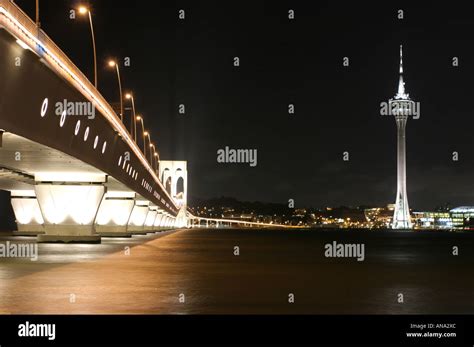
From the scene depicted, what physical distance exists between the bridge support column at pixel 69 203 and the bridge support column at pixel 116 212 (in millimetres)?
24143

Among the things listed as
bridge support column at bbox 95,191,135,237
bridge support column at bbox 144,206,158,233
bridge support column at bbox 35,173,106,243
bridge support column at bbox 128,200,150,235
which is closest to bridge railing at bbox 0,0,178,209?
bridge support column at bbox 35,173,106,243

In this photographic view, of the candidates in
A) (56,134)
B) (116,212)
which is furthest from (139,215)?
(56,134)

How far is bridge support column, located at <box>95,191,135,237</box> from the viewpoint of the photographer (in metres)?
78.6

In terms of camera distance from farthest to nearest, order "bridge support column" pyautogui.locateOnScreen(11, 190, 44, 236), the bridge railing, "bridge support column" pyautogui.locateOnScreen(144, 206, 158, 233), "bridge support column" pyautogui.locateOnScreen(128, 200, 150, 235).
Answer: "bridge support column" pyautogui.locateOnScreen(144, 206, 158, 233)
"bridge support column" pyautogui.locateOnScreen(128, 200, 150, 235)
"bridge support column" pyautogui.locateOnScreen(11, 190, 44, 236)
the bridge railing

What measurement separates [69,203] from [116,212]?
1036 inches

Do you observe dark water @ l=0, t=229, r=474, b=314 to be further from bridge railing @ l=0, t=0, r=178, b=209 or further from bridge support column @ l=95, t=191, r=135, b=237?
bridge support column @ l=95, t=191, r=135, b=237

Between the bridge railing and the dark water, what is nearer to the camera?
the dark water

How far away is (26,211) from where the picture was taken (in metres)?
82.0

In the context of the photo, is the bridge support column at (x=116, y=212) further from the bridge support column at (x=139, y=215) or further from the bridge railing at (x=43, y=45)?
the bridge railing at (x=43, y=45)

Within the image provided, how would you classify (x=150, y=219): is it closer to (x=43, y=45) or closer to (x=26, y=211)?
(x=26, y=211)

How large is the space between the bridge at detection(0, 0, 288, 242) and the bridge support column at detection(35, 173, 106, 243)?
0.07 metres
